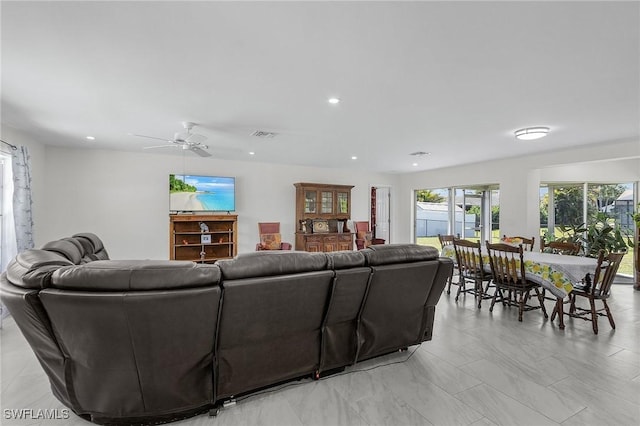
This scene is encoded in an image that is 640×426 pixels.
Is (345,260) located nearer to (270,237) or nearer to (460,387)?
(460,387)

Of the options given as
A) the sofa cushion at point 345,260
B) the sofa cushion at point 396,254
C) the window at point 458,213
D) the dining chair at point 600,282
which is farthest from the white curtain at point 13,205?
the window at point 458,213

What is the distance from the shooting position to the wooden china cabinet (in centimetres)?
739

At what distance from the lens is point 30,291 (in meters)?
1.66

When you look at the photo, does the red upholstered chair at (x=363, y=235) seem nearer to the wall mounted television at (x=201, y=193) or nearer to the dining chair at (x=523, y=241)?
the wall mounted television at (x=201, y=193)

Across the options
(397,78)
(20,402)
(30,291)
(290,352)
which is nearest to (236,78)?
(397,78)

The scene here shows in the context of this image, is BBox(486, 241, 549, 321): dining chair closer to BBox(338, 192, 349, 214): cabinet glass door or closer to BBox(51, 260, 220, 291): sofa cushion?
BBox(51, 260, 220, 291): sofa cushion

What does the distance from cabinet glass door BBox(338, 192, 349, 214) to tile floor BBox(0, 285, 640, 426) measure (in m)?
4.80

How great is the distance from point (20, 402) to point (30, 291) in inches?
43.2

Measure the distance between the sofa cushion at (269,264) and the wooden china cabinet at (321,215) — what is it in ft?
16.7

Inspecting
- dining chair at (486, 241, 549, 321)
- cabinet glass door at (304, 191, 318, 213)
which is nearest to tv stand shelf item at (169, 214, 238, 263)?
cabinet glass door at (304, 191, 318, 213)

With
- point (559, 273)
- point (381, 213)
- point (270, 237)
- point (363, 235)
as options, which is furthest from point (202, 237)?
point (559, 273)

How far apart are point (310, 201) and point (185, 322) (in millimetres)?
5803

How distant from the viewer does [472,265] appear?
14.5ft

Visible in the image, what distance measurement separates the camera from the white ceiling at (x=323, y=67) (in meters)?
1.81
